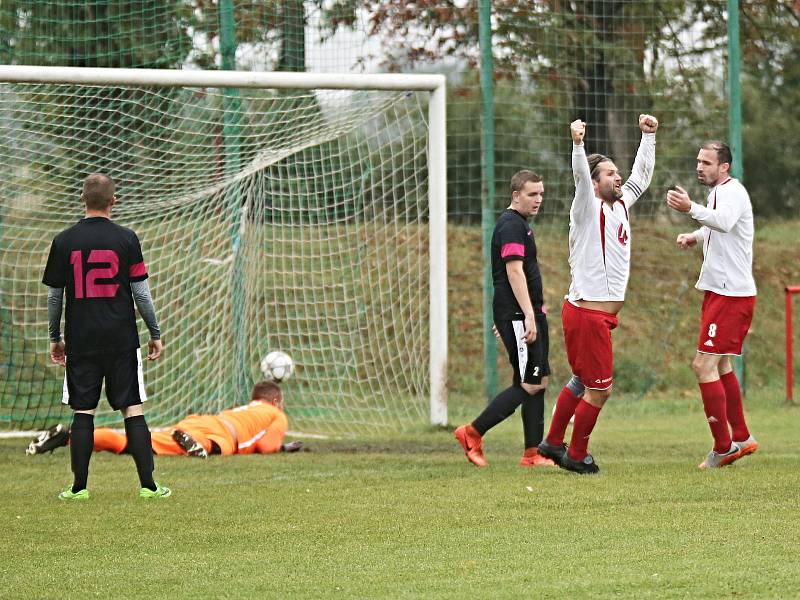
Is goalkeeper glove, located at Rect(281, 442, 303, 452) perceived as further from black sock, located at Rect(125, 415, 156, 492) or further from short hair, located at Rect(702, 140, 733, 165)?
short hair, located at Rect(702, 140, 733, 165)

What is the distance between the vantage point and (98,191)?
718 cm

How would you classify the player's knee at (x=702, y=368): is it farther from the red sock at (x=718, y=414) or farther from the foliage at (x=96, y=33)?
the foliage at (x=96, y=33)

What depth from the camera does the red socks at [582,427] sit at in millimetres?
7848

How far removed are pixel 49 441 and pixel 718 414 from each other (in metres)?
4.81

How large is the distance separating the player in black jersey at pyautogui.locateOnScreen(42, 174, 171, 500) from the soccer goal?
11.8 feet

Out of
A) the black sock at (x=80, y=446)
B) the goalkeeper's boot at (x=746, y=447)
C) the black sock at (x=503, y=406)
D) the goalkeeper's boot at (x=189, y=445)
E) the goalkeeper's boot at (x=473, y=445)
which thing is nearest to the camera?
the black sock at (x=80, y=446)

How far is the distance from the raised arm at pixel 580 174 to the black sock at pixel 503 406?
1.25 meters

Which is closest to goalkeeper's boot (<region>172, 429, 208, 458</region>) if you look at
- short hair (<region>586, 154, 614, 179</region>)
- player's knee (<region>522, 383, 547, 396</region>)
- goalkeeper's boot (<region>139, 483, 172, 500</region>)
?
goalkeeper's boot (<region>139, 483, 172, 500</region>)

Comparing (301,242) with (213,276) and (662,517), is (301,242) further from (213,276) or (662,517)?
(662,517)

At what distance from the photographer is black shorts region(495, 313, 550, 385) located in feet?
27.0

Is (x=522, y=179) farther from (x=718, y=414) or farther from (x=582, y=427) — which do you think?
(x=718, y=414)

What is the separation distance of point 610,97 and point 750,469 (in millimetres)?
6699

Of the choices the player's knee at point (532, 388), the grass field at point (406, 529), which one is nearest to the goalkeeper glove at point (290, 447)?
the grass field at point (406, 529)

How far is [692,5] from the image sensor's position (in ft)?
46.7
